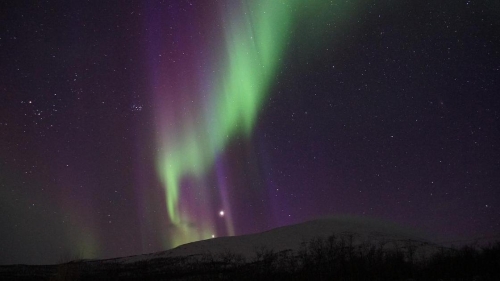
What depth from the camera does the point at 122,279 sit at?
4394cm

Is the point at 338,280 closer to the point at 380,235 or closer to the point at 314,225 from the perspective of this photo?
the point at 380,235

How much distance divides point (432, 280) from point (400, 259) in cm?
1574

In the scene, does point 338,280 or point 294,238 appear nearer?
point 338,280

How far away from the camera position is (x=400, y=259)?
39.2 metres

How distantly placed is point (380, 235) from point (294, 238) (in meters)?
24.0

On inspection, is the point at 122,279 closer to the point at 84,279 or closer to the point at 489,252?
the point at 84,279

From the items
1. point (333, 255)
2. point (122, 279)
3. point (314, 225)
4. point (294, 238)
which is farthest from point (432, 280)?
point (314, 225)

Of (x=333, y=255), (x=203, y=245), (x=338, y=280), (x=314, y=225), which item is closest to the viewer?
(x=338, y=280)

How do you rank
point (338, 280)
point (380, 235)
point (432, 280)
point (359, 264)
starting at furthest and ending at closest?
point (380, 235) → point (359, 264) → point (338, 280) → point (432, 280)

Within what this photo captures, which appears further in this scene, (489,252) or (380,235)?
(380,235)

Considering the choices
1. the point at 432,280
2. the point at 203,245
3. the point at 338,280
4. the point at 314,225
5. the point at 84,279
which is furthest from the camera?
the point at 314,225

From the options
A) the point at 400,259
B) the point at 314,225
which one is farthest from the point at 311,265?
the point at 314,225

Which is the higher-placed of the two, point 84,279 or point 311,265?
point 84,279

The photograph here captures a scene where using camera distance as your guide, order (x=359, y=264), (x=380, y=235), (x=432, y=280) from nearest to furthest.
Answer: (x=432, y=280) < (x=359, y=264) < (x=380, y=235)
